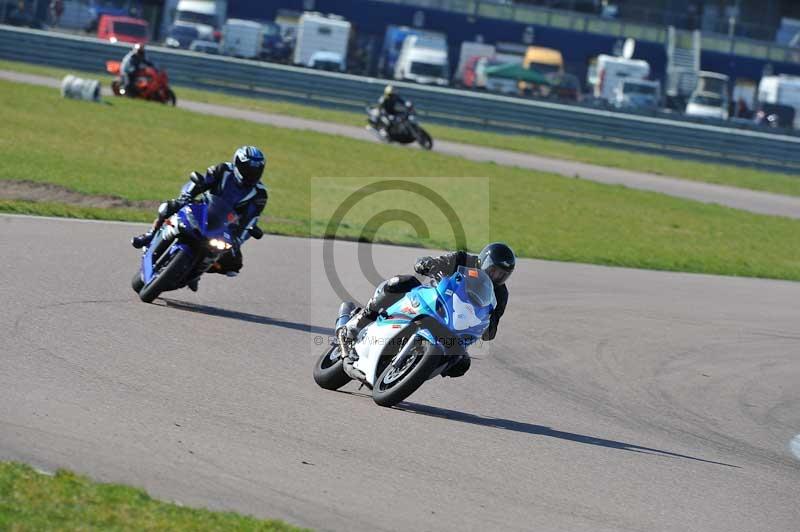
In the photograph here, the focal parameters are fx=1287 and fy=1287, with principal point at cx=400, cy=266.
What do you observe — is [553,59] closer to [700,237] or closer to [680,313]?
[700,237]

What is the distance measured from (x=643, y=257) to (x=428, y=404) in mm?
11176

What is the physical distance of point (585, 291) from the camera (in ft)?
49.2

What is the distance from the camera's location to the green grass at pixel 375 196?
18797 mm

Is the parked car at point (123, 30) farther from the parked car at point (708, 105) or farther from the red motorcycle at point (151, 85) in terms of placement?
the parked car at point (708, 105)

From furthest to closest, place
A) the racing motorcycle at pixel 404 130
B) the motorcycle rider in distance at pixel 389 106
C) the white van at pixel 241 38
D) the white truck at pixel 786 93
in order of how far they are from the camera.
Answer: the white van at pixel 241 38 → the white truck at pixel 786 93 → the motorcycle rider in distance at pixel 389 106 → the racing motorcycle at pixel 404 130

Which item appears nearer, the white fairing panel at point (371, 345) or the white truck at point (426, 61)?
the white fairing panel at point (371, 345)

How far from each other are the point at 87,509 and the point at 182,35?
169 feet

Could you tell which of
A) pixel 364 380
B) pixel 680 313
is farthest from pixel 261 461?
pixel 680 313

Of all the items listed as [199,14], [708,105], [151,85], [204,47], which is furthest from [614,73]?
[151,85]

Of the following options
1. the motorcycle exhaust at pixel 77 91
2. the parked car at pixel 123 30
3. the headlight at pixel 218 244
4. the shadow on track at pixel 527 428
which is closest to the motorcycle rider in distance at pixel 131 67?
the motorcycle exhaust at pixel 77 91

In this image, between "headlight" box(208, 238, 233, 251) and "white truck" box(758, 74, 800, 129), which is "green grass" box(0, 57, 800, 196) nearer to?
"white truck" box(758, 74, 800, 129)

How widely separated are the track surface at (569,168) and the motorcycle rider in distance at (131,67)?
1473 millimetres

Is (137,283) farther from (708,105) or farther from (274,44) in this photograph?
(274,44)

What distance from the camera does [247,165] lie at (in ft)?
35.7
